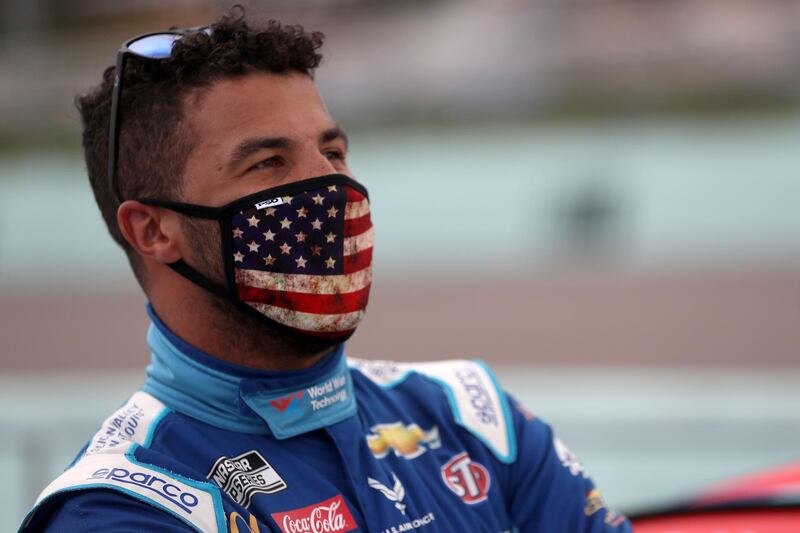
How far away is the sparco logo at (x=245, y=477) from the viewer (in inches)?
74.5

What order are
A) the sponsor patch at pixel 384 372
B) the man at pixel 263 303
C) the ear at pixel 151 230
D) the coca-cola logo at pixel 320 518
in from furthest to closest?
the sponsor patch at pixel 384 372 → the ear at pixel 151 230 → the man at pixel 263 303 → the coca-cola logo at pixel 320 518

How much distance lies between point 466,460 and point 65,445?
2.62 m

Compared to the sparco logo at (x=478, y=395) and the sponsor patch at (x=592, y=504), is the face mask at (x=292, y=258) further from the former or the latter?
the sponsor patch at (x=592, y=504)

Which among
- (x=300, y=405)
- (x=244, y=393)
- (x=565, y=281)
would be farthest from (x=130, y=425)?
(x=565, y=281)

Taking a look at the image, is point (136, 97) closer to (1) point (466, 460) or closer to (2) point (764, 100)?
(1) point (466, 460)

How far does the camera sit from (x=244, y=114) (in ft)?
6.74

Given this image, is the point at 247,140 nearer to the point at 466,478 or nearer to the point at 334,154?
the point at 334,154

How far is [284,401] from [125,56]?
79 cm

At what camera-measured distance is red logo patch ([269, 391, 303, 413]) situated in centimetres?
201

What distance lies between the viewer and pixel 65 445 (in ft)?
14.0

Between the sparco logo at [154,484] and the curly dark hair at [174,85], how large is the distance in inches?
22.9

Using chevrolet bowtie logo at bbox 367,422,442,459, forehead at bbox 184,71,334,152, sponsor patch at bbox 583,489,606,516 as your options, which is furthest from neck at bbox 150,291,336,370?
sponsor patch at bbox 583,489,606,516

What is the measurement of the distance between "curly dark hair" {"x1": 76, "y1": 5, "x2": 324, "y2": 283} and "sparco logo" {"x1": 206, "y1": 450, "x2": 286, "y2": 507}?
0.55m

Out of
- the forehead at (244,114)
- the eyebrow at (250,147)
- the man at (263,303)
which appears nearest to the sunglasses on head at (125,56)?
the man at (263,303)
